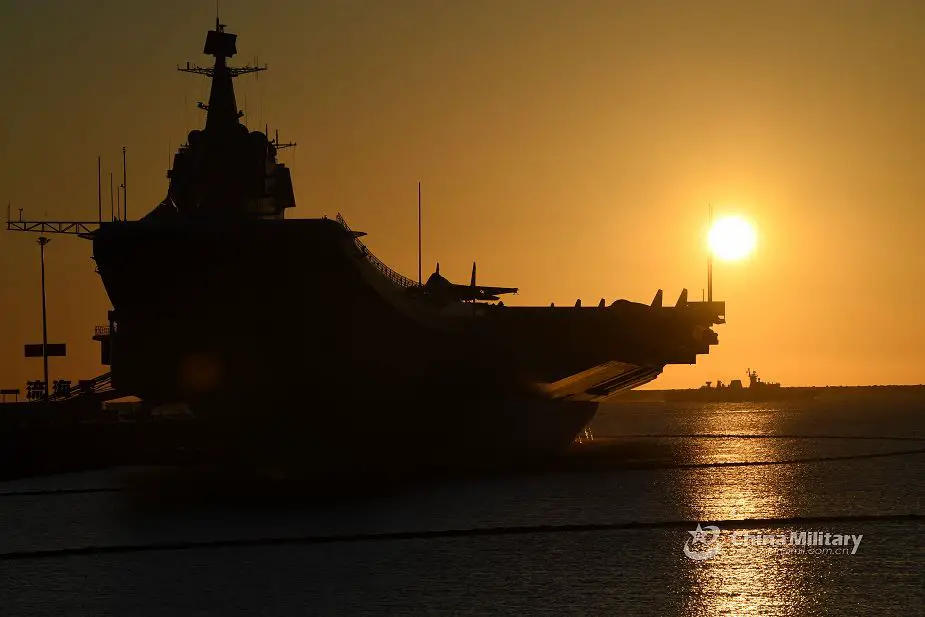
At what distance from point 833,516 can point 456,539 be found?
10.4m

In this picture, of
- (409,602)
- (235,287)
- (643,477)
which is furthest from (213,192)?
(409,602)

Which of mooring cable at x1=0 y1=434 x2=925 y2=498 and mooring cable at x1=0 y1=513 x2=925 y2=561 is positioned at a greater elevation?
mooring cable at x1=0 y1=513 x2=925 y2=561

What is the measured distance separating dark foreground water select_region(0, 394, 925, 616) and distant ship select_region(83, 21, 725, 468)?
203 inches

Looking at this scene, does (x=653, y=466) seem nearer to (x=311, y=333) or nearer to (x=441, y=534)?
(x=311, y=333)

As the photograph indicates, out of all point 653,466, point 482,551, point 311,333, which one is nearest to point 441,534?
point 482,551

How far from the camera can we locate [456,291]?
54594mm

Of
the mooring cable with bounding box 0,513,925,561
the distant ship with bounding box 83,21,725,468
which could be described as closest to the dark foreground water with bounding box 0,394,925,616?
the mooring cable with bounding box 0,513,925,561

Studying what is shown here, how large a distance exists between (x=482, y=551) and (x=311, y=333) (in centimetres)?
1847

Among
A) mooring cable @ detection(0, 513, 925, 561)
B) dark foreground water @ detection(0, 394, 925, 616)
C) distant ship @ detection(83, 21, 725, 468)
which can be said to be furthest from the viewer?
distant ship @ detection(83, 21, 725, 468)

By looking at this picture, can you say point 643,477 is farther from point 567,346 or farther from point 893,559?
point 893,559

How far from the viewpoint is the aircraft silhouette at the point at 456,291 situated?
49094 millimetres

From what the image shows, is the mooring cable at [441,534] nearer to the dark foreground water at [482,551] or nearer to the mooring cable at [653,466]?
the dark foreground water at [482,551]

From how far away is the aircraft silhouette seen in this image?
49094 millimetres

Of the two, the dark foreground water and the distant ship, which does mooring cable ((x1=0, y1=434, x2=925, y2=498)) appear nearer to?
the dark foreground water
